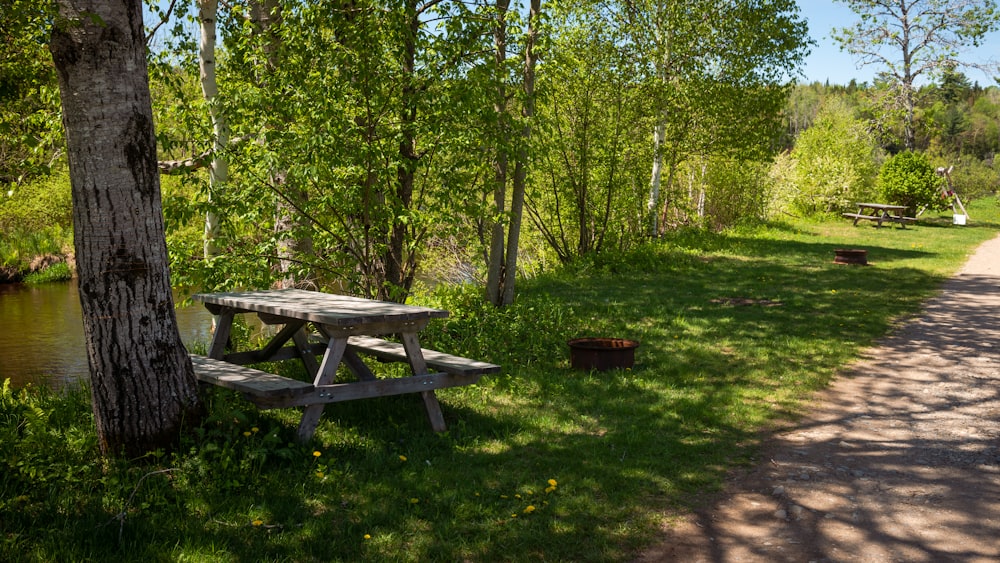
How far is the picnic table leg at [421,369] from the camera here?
16.8 ft

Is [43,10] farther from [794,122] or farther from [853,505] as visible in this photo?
[794,122]

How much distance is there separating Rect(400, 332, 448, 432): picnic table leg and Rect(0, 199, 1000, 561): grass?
12 centimetres

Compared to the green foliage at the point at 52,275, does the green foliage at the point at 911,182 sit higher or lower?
higher

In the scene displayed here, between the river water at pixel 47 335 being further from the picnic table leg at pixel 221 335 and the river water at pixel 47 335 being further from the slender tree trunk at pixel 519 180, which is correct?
the slender tree trunk at pixel 519 180

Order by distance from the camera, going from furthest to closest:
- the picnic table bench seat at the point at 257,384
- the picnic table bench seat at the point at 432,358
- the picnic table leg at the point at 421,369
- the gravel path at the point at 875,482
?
the picnic table bench seat at the point at 432,358, the picnic table leg at the point at 421,369, the picnic table bench seat at the point at 257,384, the gravel path at the point at 875,482

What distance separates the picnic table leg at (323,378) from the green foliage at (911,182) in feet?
97.2

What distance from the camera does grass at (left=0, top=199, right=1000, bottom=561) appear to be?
3.64m

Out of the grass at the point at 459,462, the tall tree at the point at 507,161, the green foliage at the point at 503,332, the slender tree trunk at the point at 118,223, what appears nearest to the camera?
the grass at the point at 459,462

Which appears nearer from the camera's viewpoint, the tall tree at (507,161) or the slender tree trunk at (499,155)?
the slender tree trunk at (499,155)

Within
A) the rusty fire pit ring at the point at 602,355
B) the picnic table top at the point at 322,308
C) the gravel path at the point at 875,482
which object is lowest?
the gravel path at the point at 875,482

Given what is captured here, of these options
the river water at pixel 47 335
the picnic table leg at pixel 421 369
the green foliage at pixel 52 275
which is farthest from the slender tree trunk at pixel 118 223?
the green foliage at pixel 52 275

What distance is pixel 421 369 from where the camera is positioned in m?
5.17

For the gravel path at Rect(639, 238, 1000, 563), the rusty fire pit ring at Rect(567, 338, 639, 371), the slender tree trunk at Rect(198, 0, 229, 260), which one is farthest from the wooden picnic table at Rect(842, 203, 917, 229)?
the slender tree trunk at Rect(198, 0, 229, 260)

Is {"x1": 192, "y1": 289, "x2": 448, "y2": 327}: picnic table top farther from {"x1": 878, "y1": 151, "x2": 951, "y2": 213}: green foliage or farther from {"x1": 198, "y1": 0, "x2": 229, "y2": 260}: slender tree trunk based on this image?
{"x1": 878, "y1": 151, "x2": 951, "y2": 213}: green foliage
